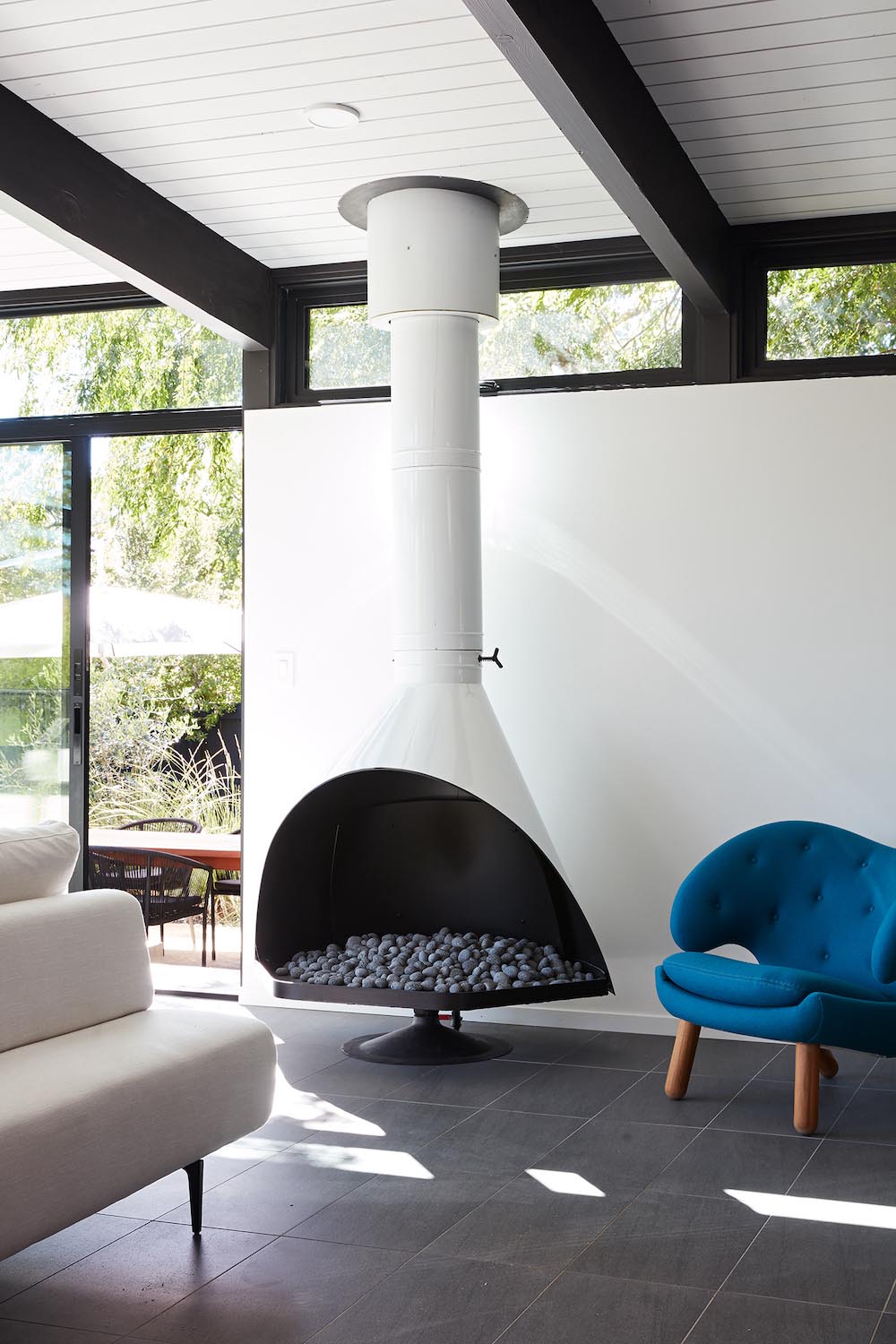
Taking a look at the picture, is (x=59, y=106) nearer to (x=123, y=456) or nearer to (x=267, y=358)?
(x=267, y=358)

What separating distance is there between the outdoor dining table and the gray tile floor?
215cm

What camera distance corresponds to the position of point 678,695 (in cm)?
459

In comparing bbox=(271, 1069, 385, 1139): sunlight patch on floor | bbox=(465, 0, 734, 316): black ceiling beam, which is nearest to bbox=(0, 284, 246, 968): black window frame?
bbox=(271, 1069, 385, 1139): sunlight patch on floor

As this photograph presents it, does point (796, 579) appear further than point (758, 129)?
Yes

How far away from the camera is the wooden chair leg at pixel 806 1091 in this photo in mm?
3422

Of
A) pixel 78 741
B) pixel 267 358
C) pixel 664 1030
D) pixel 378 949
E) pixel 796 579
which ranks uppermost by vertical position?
pixel 267 358

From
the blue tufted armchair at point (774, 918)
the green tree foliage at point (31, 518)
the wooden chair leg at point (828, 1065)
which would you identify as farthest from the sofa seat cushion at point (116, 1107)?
the green tree foliage at point (31, 518)

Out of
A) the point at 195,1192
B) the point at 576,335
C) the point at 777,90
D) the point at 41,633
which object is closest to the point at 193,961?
the point at 41,633

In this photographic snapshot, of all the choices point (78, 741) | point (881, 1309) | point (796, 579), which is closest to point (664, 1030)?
point (796, 579)

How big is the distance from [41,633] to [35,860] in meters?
2.93

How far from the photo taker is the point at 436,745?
406cm

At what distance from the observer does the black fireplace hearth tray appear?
12.7 ft

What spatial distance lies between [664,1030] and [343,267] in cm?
295

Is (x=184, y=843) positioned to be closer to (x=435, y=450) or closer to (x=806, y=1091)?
(x=435, y=450)
